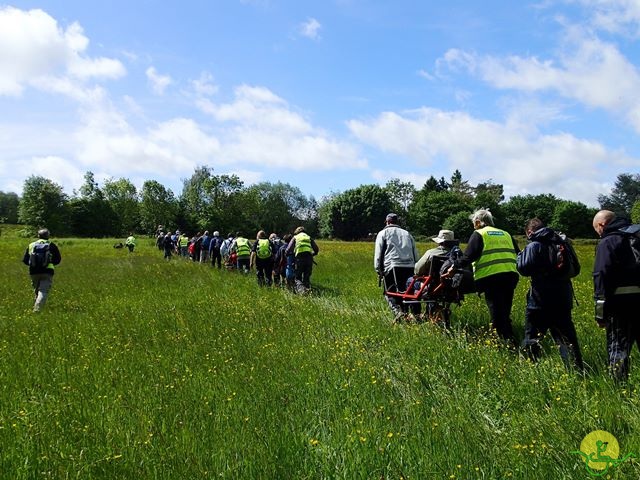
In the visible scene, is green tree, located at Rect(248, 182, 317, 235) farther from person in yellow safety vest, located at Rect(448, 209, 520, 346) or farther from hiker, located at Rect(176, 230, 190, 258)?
person in yellow safety vest, located at Rect(448, 209, 520, 346)

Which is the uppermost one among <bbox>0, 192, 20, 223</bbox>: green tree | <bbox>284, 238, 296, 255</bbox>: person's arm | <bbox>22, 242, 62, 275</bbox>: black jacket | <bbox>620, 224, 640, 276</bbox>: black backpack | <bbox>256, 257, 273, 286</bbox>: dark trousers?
<bbox>0, 192, 20, 223</bbox>: green tree

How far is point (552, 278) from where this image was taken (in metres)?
5.49

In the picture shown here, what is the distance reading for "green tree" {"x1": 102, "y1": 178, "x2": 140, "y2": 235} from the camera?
8575 cm

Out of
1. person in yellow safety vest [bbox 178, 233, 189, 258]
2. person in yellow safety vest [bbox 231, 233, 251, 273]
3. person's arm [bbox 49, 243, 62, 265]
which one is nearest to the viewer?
person's arm [bbox 49, 243, 62, 265]

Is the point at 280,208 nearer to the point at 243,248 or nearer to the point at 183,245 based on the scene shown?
the point at 183,245

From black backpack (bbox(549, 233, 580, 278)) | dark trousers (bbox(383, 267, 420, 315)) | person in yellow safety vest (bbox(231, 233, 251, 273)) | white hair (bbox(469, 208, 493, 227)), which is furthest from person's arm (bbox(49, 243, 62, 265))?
black backpack (bbox(549, 233, 580, 278))

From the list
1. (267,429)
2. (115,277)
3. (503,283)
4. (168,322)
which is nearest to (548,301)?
(503,283)

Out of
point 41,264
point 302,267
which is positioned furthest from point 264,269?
point 41,264

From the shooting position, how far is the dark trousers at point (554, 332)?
523 cm

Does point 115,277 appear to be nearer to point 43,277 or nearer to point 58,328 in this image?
point 43,277

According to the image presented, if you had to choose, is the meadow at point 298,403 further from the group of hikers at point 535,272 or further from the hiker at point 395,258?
the hiker at point 395,258

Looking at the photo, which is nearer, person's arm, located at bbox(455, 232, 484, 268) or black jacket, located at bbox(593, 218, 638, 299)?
black jacket, located at bbox(593, 218, 638, 299)

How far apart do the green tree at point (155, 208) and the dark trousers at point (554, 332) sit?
8328cm

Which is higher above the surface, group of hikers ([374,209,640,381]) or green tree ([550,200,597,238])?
green tree ([550,200,597,238])
